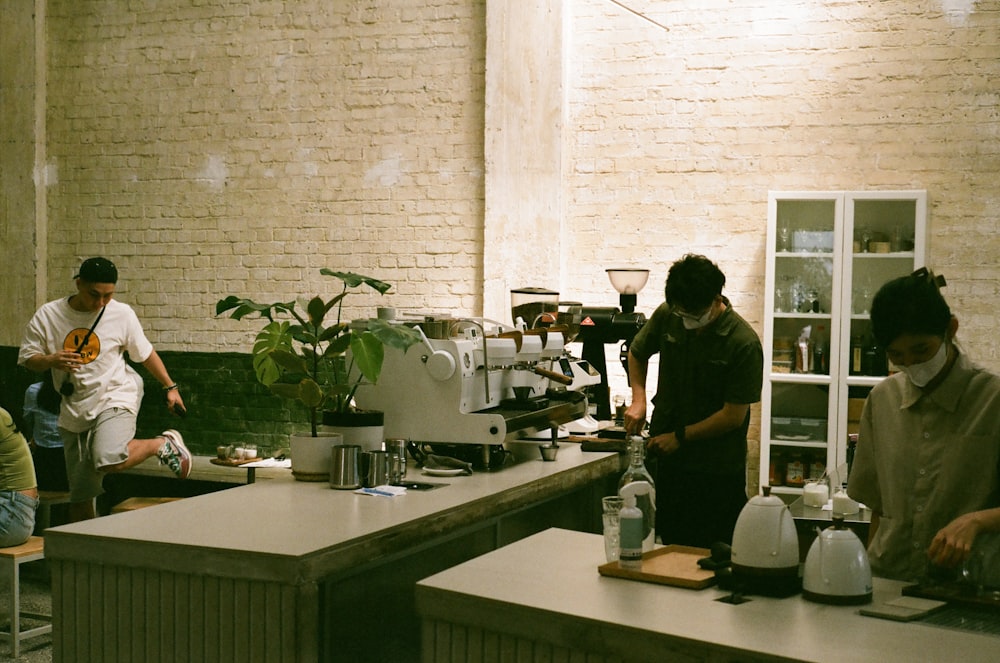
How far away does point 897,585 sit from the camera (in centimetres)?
226

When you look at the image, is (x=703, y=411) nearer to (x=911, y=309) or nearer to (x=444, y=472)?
(x=444, y=472)

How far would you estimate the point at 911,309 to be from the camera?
7.10 feet

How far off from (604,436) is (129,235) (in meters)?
4.31

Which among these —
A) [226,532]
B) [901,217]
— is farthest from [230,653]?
[901,217]

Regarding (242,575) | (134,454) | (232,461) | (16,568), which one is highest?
→ (242,575)

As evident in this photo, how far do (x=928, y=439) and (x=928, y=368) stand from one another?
6.7 inches

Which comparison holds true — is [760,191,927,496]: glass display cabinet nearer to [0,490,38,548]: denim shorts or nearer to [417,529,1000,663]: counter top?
[417,529,1000,663]: counter top

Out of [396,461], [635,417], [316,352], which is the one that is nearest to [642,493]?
[396,461]

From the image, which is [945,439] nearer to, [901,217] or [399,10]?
[901,217]

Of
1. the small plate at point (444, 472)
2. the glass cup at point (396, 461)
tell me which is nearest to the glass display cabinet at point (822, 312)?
the small plate at point (444, 472)

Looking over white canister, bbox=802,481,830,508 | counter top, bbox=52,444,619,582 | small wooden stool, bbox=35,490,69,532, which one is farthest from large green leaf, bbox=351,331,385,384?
small wooden stool, bbox=35,490,69,532

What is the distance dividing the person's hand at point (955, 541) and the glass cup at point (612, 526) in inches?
27.2

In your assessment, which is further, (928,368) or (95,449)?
(95,449)

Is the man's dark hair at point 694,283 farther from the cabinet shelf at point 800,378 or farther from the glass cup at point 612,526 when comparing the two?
the cabinet shelf at point 800,378
